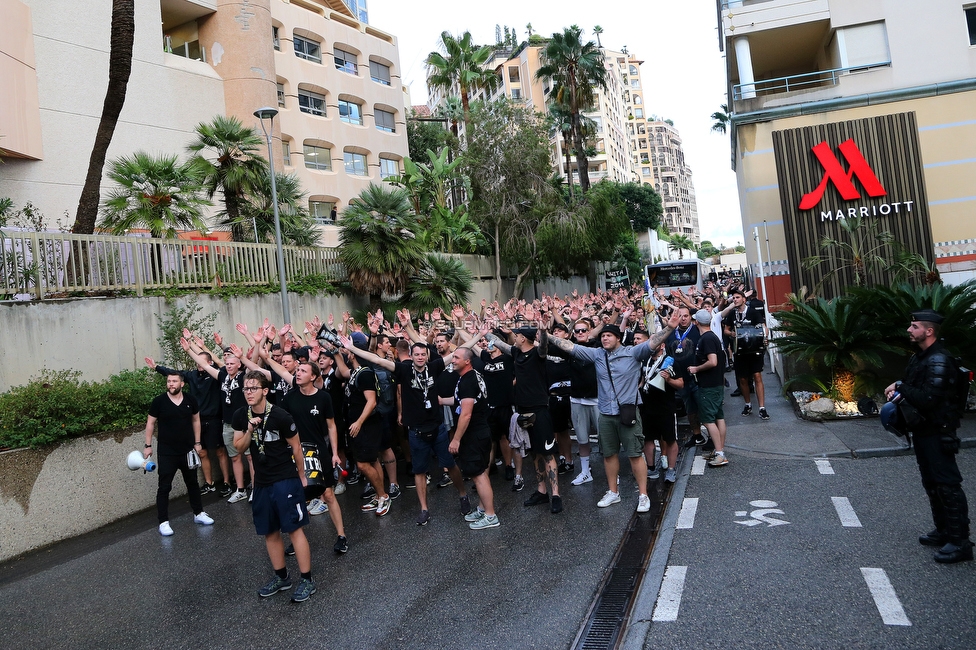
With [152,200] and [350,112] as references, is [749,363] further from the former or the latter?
[350,112]

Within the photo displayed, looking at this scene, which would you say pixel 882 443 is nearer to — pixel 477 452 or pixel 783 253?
pixel 477 452

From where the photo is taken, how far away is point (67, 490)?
8688 millimetres

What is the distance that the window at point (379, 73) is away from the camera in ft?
136

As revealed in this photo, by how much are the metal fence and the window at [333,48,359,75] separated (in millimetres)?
24788

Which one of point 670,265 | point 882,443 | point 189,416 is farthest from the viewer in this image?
point 670,265

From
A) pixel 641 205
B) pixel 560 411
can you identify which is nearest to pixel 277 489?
pixel 560 411

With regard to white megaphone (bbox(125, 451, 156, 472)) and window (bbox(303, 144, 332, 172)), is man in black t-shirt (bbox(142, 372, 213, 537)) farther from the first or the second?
window (bbox(303, 144, 332, 172))

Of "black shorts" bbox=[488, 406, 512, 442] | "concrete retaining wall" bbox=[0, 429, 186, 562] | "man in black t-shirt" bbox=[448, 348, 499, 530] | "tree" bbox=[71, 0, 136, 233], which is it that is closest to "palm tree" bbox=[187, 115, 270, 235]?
A: "tree" bbox=[71, 0, 136, 233]

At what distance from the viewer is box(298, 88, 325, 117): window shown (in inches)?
1444

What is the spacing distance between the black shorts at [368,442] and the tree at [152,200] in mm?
9141

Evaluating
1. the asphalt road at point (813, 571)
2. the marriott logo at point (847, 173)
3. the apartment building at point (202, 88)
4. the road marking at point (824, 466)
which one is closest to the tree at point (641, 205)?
the apartment building at point (202, 88)

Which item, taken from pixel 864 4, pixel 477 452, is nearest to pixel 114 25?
pixel 477 452

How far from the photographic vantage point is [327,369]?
9.34m

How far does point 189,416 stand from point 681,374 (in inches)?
226
